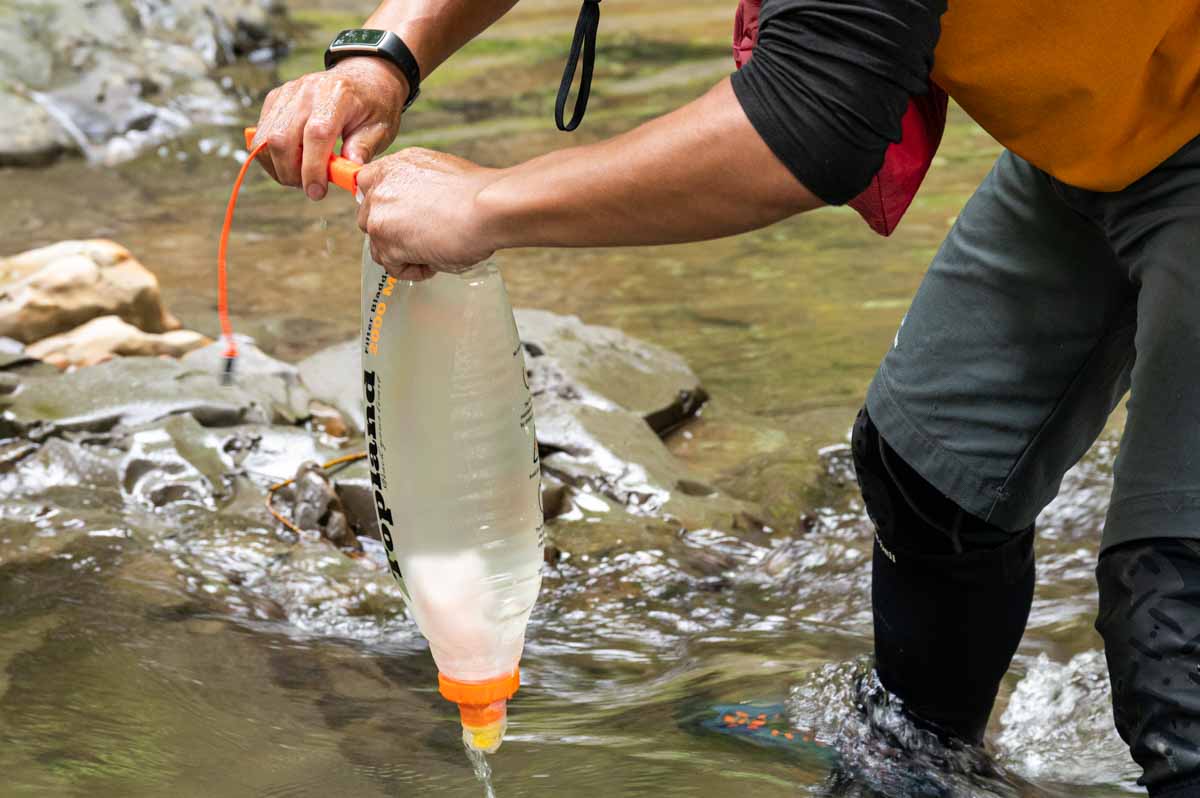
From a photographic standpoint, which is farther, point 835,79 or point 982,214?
point 982,214

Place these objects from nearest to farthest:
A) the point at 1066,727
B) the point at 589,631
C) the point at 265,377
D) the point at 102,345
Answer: the point at 1066,727, the point at 589,631, the point at 265,377, the point at 102,345

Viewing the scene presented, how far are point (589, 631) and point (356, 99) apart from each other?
142cm

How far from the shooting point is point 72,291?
4.75 m

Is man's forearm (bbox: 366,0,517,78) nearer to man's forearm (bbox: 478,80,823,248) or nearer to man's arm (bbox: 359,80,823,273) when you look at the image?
man's arm (bbox: 359,80,823,273)

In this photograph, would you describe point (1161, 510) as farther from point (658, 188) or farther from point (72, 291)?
point (72, 291)

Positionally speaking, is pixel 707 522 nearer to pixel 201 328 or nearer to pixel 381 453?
pixel 381 453

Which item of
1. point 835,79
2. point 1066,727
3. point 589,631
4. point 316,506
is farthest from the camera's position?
point 316,506

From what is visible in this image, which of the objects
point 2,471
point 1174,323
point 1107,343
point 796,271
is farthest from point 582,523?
point 796,271

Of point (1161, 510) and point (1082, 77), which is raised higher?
point (1082, 77)

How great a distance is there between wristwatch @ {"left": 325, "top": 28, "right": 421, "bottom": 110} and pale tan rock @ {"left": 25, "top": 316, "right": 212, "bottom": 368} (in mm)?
2663

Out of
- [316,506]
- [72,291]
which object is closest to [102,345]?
[72,291]

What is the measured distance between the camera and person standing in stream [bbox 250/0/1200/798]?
1.39m

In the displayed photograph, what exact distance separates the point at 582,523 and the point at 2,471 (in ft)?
4.74

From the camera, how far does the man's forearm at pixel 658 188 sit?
1.40 metres
